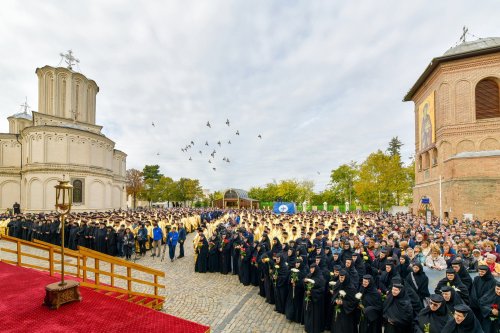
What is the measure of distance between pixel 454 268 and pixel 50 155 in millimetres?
42576

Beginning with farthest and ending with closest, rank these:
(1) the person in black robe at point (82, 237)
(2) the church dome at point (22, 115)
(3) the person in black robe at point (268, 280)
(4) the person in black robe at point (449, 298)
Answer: (2) the church dome at point (22, 115) → (1) the person in black robe at point (82, 237) → (3) the person in black robe at point (268, 280) → (4) the person in black robe at point (449, 298)

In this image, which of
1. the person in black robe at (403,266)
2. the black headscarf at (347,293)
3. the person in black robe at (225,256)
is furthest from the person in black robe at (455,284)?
the person in black robe at (225,256)

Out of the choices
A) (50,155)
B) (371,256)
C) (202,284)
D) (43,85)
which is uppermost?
(43,85)

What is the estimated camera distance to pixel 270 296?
8742 millimetres

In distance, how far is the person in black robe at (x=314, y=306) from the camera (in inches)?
A: 267

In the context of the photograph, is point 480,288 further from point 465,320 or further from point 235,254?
point 235,254

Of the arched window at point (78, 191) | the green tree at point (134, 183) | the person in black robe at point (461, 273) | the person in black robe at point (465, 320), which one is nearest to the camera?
the person in black robe at point (465, 320)

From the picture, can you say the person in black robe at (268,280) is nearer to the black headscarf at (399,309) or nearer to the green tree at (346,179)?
the black headscarf at (399,309)

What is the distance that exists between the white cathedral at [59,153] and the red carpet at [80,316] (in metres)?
35.7

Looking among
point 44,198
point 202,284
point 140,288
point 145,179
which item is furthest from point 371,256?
point 145,179

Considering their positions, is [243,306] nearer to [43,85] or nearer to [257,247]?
[257,247]

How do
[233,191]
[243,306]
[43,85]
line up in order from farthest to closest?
[233,191], [43,85], [243,306]

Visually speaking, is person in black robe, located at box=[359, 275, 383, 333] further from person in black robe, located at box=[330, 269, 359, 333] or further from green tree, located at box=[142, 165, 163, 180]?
green tree, located at box=[142, 165, 163, 180]

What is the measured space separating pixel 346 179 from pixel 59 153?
169ft
